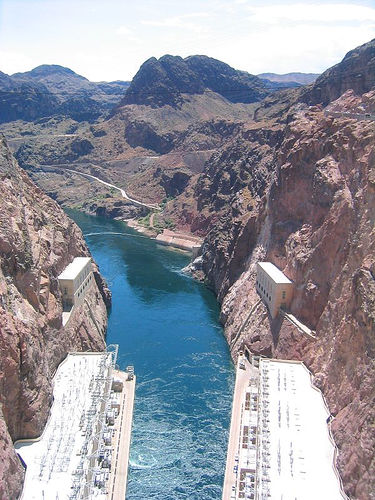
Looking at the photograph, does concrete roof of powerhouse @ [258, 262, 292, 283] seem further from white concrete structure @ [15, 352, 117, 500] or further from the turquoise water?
white concrete structure @ [15, 352, 117, 500]

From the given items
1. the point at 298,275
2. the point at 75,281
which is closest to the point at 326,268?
the point at 298,275

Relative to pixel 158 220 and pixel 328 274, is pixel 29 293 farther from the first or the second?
pixel 158 220

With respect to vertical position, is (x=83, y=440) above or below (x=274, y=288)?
below

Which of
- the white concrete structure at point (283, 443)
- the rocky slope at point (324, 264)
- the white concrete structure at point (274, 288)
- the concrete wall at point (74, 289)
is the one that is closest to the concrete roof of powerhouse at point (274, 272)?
the white concrete structure at point (274, 288)

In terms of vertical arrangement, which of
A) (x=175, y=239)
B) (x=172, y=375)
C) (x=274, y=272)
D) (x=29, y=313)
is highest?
(x=274, y=272)

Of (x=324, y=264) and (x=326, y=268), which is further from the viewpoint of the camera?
(x=324, y=264)

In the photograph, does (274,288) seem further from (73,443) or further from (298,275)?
(73,443)
